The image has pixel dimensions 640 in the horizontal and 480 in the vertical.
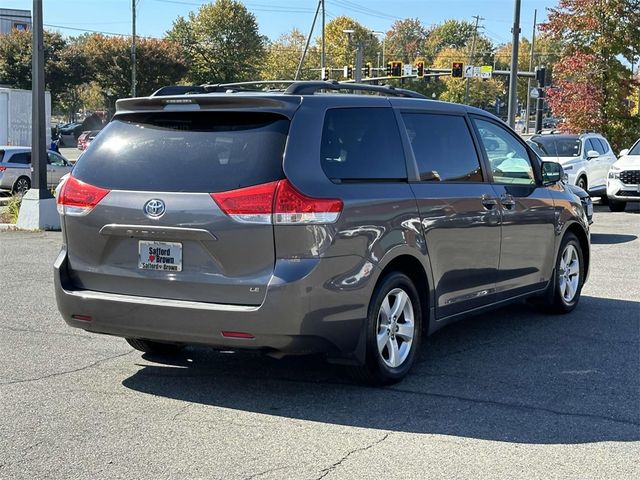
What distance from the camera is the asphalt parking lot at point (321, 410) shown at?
172 inches

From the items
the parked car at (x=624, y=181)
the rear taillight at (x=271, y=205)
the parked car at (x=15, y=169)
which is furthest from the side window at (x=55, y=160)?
the rear taillight at (x=271, y=205)

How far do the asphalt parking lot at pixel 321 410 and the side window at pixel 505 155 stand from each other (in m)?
1.31

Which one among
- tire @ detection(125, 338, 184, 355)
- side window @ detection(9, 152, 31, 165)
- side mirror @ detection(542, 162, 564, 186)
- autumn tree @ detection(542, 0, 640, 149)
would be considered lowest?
tire @ detection(125, 338, 184, 355)

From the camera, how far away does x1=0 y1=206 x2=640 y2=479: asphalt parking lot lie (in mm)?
4371

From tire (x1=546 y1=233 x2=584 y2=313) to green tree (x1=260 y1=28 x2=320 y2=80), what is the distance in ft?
258

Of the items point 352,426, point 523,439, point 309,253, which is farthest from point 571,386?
point 309,253

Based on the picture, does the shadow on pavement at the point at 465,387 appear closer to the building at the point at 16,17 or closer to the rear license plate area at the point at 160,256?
the rear license plate area at the point at 160,256

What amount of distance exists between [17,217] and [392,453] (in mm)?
13482

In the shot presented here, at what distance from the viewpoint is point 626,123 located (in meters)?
25.8

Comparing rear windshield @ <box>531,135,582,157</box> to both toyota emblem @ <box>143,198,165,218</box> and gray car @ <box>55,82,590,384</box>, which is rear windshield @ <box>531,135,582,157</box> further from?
toyota emblem @ <box>143,198,165,218</box>

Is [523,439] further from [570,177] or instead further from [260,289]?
[570,177]

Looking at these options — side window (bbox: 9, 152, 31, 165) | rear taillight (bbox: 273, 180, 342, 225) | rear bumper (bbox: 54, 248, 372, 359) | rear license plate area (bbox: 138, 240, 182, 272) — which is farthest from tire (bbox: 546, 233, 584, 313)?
side window (bbox: 9, 152, 31, 165)

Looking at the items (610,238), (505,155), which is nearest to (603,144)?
(610,238)

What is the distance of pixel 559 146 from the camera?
19.8 m
